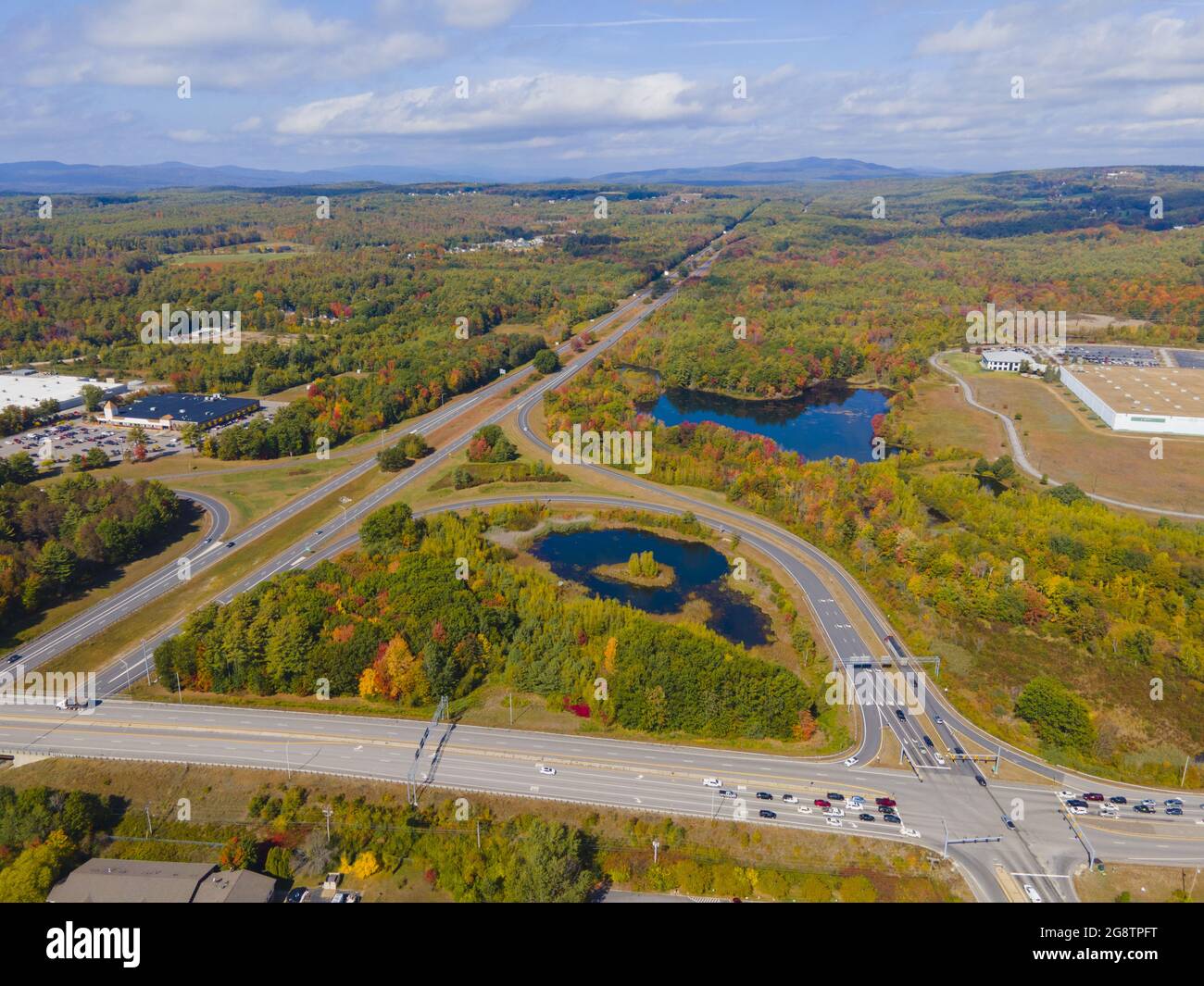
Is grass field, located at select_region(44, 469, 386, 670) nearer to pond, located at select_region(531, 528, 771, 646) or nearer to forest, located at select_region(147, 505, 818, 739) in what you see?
forest, located at select_region(147, 505, 818, 739)

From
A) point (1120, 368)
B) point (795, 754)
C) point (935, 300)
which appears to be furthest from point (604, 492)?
point (935, 300)

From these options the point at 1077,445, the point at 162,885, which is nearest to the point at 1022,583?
the point at 1077,445

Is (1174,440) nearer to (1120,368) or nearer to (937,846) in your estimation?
(1120,368)

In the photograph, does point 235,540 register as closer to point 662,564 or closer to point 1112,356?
point 662,564

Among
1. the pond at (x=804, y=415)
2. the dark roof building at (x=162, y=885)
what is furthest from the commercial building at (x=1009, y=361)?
the dark roof building at (x=162, y=885)

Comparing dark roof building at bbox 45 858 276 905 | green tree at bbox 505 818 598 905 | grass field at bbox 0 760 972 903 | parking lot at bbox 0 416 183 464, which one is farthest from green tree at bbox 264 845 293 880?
parking lot at bbox 0 416 183 464

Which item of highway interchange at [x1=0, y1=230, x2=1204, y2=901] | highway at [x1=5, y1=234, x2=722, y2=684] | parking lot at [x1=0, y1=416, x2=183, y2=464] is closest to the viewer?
highway interchange at [x1=0, y1=230, x2=1204, y2=901]
